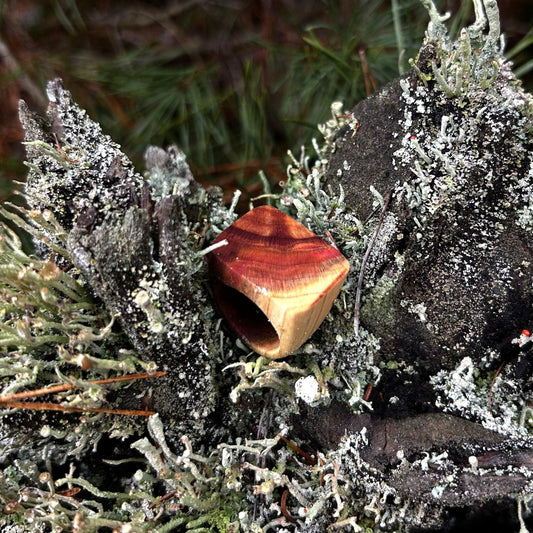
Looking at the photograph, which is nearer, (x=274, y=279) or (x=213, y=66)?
(x=274, y=279)

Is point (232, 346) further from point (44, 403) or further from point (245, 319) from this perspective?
point (44, 403)

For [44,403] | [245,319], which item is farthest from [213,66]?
[44,403]

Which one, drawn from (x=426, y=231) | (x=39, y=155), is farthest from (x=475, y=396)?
(x=39, y=155)

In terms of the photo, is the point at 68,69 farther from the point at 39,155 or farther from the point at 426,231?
the point at 426,231

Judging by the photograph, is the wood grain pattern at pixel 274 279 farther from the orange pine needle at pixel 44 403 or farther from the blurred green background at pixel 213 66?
the blurred green background at pixel 213 66

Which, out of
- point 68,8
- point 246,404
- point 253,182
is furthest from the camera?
point 68,8
